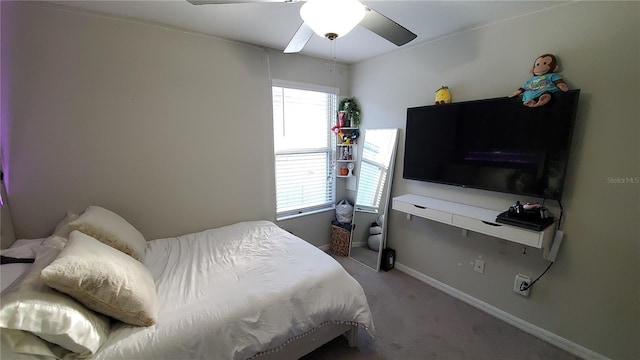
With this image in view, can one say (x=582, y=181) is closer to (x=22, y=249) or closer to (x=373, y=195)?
(x=373, y=195)

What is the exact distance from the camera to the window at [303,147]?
2978 millimetres

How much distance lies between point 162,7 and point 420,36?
2.16m

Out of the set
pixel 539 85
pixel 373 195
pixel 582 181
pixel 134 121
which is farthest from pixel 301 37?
pixel 582 181

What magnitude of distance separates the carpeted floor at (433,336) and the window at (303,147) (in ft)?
4.47

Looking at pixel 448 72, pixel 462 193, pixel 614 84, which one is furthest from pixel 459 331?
pixel 448 72

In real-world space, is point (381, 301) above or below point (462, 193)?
below

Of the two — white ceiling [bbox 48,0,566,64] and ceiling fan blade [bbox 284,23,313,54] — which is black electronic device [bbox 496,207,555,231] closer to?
white ceiling [bbox 48,0,566,64]

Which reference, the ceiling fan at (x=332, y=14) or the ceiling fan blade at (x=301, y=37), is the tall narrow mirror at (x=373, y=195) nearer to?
the ceiling fan blade at (x=301, y=37)

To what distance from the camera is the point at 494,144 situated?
205cm

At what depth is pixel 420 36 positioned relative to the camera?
238cm

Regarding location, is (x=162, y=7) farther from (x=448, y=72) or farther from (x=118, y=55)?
(x=448, y=72)

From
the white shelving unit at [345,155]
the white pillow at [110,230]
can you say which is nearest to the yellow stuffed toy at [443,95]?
the white shelving unit at [345,155]

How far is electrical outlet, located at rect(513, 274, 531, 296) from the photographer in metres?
2.02

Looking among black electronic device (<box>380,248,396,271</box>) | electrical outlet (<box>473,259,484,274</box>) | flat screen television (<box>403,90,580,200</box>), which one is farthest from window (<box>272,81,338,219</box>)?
electrical outlet (<box>473,259,484,274</box>)
